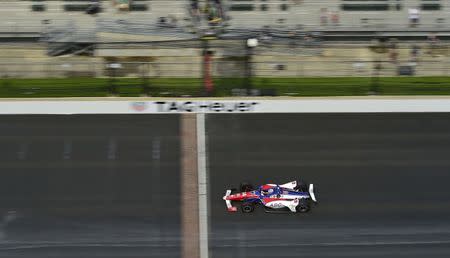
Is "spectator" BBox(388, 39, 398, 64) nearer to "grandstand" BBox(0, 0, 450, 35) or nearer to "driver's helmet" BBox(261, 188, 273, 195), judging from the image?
"grandstand" BBox(0, 0, 450, 35)

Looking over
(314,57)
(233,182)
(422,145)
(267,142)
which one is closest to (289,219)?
(233,182)

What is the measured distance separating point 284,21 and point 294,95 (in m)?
5.40

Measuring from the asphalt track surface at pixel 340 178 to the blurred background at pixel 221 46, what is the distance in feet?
5.15

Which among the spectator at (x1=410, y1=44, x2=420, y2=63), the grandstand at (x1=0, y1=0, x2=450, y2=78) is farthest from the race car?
the spectator at (x1=410, y1=44, x2=420, y2=63)

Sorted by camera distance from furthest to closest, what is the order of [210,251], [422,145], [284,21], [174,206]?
[284,21]
[422,145]
[174,206]
[210,251]

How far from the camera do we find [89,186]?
14891 mm

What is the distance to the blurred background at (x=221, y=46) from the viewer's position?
711 inches

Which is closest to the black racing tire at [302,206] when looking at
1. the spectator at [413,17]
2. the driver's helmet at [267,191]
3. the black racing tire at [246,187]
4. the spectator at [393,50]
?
the driver's helmet at [267,191]

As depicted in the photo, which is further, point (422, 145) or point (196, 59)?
point (196, 59)

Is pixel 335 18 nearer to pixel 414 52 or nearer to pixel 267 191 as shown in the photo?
pixel 414 52

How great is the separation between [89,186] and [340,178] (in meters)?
5.91

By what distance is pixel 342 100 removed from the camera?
17.4 m

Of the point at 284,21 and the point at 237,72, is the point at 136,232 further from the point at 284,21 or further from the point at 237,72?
the point at 284,21

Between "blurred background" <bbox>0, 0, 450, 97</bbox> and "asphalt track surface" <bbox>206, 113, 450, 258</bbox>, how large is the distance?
157cm
